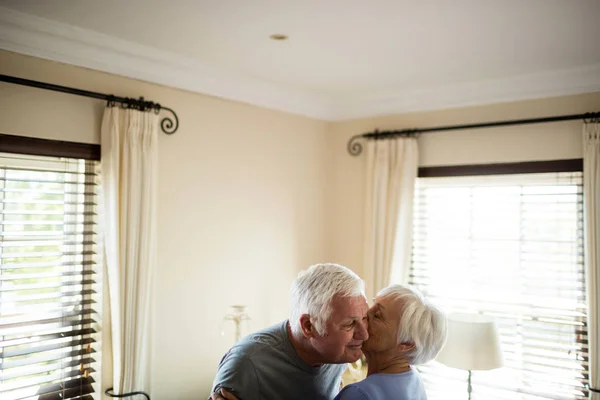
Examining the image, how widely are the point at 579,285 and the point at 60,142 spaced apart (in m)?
3.25

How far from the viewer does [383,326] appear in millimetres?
2018

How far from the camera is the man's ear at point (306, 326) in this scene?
1930 millimetres

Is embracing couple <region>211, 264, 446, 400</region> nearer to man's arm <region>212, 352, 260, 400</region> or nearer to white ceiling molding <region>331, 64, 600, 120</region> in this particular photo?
man's arm <region>212, 352, 260, 400</region>

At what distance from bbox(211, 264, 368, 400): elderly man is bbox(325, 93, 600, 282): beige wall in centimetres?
230

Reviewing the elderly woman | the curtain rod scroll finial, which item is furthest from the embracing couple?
the curtain rod scroll finial

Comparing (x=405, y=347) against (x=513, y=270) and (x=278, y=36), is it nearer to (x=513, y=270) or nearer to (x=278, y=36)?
(x=278, y=36)

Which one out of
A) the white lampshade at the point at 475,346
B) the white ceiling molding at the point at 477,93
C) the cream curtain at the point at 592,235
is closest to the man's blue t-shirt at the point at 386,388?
the white lampshade at the point at 475,346

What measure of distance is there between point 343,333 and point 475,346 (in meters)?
1.62

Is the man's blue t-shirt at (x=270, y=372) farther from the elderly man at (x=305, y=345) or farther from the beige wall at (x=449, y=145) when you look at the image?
the beige wall at (x=449, y=145)

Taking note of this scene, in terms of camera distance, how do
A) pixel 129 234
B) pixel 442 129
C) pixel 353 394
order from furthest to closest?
pixel 442 129 → pixel 129 234 → pixel 353 394

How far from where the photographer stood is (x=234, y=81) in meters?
3.84

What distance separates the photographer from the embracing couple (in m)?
1.90

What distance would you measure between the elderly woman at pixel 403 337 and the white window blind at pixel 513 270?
1927 millimetres

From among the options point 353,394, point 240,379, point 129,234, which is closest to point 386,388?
point 353,394
